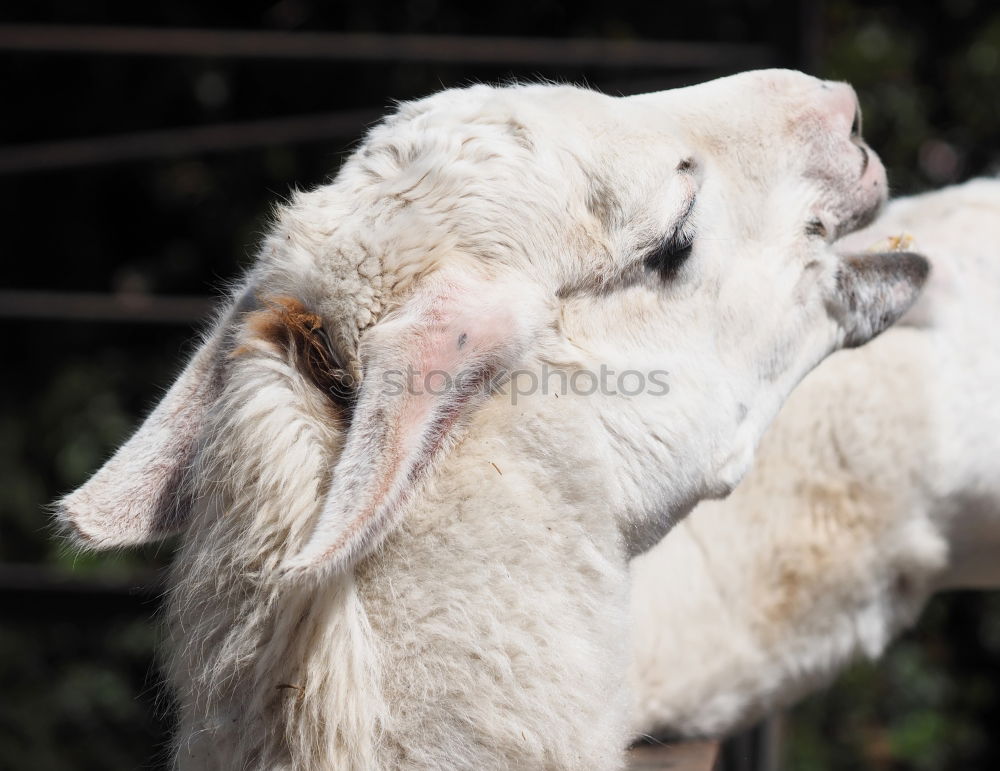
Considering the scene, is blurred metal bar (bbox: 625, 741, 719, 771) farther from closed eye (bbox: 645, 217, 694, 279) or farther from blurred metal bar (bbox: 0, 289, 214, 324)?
blurred metal bar (bbox: 0, 289, 214, 324)

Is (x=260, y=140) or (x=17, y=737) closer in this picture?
(x=260, y=140)

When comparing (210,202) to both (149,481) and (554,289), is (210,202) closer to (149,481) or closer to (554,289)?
(149,481)

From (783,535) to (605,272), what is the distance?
2.84 ft

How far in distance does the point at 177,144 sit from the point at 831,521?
245 cm

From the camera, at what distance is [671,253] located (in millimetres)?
1685

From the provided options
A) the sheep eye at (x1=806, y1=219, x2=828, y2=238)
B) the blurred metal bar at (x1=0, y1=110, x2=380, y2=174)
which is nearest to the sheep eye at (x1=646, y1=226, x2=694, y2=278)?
the sheep eye at (x1=806, y1=219, x2=828, y2=238)

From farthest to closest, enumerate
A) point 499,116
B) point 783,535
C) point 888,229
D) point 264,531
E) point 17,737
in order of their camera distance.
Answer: point 17,737 < point 888,229 < point 783,535 < point 499,116 < point 264,531

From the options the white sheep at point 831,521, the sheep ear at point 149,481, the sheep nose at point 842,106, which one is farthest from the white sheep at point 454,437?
the white sheep at point 831,521

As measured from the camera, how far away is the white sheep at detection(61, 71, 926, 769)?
1449mm

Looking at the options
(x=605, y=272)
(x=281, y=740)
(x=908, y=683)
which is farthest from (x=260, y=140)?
(x=908, y=683)

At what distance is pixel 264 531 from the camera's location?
1.46 metres

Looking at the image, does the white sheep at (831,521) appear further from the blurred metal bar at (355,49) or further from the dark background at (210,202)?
the dark background at (210,202)

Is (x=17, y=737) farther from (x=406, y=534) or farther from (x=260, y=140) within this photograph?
(x=406, y=534)

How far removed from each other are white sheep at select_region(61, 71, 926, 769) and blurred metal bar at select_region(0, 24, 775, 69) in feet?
6.34
